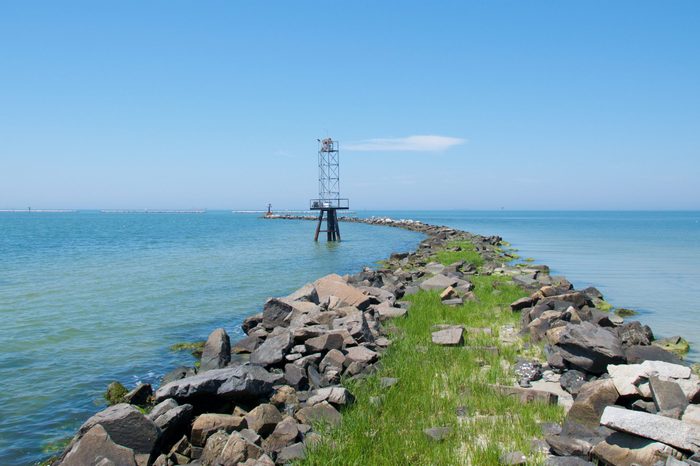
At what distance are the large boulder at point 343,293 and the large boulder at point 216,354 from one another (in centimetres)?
488

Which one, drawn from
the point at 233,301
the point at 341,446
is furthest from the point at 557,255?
the point at 341,446

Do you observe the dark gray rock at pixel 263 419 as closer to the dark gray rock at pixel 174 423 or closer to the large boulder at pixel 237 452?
the large boulder at pixel 237 452

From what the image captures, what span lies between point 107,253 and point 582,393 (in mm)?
42647

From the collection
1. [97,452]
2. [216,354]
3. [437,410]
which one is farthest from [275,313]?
[97,452]

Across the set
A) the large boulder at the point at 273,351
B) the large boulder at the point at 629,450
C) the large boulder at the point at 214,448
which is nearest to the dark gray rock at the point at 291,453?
the large boulder at the point at 214,448

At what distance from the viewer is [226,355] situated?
11.4 m

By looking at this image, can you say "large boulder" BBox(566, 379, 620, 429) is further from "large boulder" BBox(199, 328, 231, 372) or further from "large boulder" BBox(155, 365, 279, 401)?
"large boulder" BBox(199, 328, 231, 372)

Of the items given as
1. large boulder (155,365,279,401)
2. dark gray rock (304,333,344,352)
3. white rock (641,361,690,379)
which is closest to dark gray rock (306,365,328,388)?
dark gray rock (304,333,344,352)

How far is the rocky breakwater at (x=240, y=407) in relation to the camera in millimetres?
6613

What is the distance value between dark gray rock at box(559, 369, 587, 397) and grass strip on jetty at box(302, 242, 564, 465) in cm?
90

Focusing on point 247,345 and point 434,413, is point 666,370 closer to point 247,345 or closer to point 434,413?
point 434,413

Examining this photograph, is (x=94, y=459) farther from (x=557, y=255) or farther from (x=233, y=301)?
(x=557, y=255)

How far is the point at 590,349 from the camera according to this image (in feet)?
30.2

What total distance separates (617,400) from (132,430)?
20.8 feet
